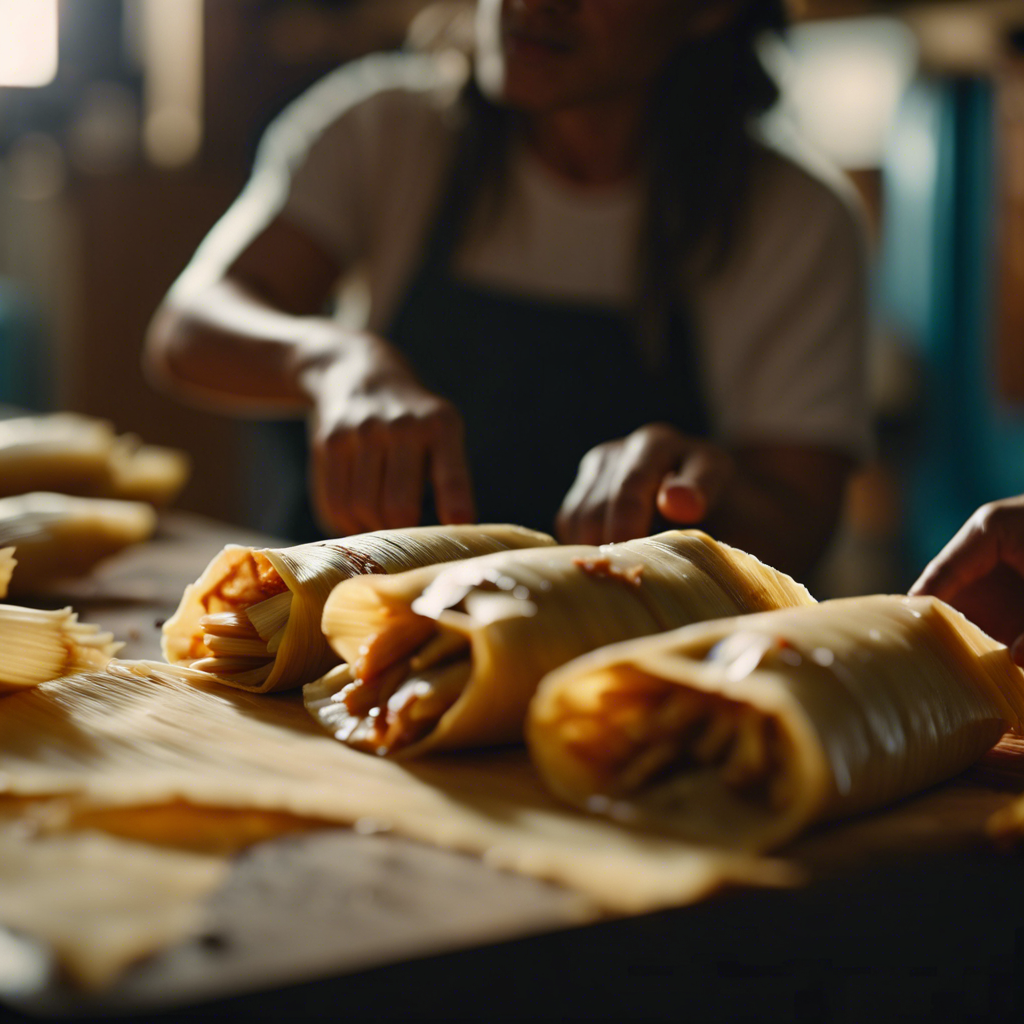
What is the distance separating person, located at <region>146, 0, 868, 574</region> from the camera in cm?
227

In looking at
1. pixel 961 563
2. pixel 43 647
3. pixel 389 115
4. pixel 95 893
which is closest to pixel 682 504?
pixel 961 563

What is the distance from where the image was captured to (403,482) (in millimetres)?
1333

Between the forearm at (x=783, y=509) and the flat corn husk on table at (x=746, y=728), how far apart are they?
0.86m

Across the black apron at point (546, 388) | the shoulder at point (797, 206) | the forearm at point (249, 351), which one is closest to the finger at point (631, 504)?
the forearm at point (249, 351)

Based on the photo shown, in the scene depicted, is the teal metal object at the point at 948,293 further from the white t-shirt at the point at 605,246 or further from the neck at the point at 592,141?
the neck at the point at 592,141

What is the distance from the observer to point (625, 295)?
2.38m

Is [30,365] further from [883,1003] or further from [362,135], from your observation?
[883,1003]

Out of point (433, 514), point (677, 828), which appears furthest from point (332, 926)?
point (433, 514)

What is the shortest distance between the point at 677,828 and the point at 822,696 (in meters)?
0.12

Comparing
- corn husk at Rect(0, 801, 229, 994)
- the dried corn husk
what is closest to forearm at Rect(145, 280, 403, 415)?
the dried corn husk

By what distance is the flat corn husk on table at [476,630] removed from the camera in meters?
0.79

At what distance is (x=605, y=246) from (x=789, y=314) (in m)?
0.41

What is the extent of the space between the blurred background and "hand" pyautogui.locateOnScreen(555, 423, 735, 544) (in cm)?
396

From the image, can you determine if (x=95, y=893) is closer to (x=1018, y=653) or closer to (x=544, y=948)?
(x=544, y=948)
